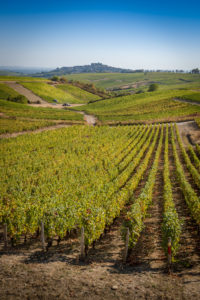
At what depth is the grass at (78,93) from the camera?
445 ft

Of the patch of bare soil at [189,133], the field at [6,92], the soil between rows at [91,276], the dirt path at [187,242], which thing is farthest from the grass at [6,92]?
the soil between rows at [91,276]

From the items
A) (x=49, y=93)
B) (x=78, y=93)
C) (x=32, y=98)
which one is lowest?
Answer: (x=32, y=98)

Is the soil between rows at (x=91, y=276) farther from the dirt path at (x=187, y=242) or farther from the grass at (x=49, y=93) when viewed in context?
the grass at (x=49, y=93)

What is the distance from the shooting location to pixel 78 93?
140000mm

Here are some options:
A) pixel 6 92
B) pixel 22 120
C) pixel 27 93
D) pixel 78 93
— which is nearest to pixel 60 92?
pixel 78 93

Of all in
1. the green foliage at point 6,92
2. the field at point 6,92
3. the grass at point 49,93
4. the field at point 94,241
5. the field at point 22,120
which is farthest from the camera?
the grass at point 49,93

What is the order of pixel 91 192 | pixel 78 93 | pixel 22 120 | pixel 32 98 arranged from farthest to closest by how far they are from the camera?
pixel 78 93, pixel 32 98, pixel 22 120, pixel 91 192

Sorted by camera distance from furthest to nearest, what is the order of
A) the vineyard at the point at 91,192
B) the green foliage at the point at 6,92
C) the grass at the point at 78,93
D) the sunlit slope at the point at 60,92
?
the grass at the point at 78,93 < the sunlit slope at the point at 60,92 < the green foliage at the point at 6,92 < the vineyard at the point at 91,192

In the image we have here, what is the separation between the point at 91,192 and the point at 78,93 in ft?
431

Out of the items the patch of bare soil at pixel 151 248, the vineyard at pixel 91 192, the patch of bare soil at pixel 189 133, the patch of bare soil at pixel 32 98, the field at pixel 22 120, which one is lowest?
the patch of bare soil at pixel 151 248

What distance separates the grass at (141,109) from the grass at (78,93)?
24.1 m

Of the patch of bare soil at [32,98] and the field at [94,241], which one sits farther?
the patch of bare soil at [32,98]

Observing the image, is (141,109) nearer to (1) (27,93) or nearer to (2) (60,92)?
(2) (60,92)

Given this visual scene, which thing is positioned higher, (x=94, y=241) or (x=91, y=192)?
(x=91, y=192)
